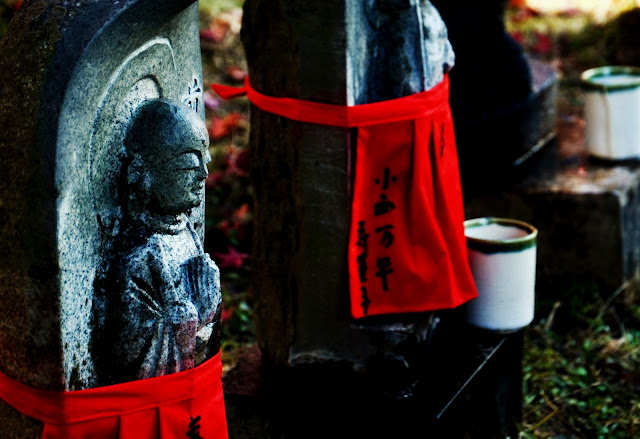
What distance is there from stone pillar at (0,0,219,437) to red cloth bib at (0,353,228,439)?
34mm

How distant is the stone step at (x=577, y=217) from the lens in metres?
4.11

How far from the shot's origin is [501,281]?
9.91ft

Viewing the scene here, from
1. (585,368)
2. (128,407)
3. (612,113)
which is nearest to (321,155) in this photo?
(128,407)

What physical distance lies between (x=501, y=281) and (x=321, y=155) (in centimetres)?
80

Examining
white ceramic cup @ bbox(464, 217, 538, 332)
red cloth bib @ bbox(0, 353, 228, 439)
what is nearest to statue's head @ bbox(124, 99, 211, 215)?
red cloth bib @ bbox(0, 353, 228, 439)

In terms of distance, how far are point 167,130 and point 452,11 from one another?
8.16 ft

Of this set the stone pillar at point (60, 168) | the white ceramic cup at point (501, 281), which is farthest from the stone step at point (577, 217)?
the stone pillar at point (60, 168)

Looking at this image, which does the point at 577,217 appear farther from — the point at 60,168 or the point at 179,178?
the point at 60,168

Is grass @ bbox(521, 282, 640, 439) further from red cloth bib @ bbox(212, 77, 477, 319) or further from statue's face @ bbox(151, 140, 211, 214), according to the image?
statue's face @ bbox(151, 140, 211, 214)

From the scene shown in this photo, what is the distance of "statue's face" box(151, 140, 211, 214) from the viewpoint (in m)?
1.87

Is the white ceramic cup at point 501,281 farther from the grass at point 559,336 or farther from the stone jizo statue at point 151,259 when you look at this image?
the stone jizo statue at point 151,259

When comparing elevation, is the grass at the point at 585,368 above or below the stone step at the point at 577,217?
below

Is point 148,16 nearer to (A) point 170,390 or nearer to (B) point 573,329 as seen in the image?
(A) point 170,390

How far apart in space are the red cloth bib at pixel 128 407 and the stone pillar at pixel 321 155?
0.75 m
